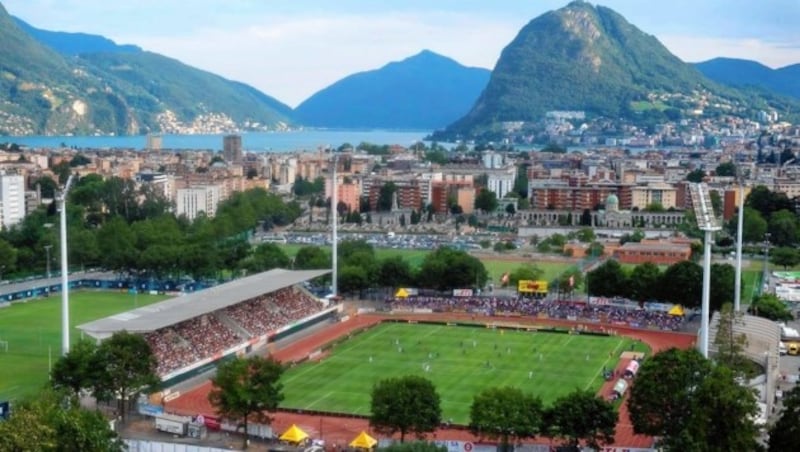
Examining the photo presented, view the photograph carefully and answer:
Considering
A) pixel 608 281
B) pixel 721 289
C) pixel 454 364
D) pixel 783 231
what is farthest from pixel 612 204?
pixel 454 364

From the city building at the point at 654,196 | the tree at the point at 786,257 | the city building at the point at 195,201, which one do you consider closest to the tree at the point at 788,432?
the tree at the point at 786,257

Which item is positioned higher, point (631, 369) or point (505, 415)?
point (505, 415)

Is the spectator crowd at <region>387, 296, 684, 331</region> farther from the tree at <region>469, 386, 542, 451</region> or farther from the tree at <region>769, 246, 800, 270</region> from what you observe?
the tree at <region>469, 386, 542, 451</region>

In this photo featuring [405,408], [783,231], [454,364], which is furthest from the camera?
[783,231]

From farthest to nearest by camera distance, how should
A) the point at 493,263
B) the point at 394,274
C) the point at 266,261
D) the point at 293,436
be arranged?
1. the point at 493,263
2. the point at 266,261
3. the point at 394,274
4. the point at 293,436

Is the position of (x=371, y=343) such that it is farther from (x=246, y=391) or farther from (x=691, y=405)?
(x=691, y=405)

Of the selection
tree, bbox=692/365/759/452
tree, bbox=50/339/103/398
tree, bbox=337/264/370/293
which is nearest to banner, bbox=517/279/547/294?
tree, bbox=337/264/370/293

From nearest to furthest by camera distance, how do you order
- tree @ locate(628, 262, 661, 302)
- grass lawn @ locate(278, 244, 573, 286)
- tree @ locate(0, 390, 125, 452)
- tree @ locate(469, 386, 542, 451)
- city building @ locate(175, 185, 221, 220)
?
tree @ locate(0, 390, 125, 452) → tree @ locate(469, 386, 542, 451) → tree @ locate(628, 262, 661, 302) → grass lawn @ locate(278, 244, 573, 286) → city building @ locate(175, 185, 221, 220)
